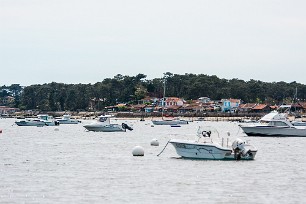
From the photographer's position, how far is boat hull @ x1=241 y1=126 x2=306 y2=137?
90.0 m

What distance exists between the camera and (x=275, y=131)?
90.0 metres

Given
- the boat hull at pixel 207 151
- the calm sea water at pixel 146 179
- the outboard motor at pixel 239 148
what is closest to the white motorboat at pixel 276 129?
the calm sea water at pixel 146 179

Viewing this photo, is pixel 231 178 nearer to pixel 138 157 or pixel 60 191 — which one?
pixel 60 191

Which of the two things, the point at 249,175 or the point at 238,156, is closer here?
the point at 249,175

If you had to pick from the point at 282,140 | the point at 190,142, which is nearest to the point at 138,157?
the point at 190,142

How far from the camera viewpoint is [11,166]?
51.5m

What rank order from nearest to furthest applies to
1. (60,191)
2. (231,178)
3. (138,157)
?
(60,191), (231,178), (138,157)

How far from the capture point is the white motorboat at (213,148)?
5134cm

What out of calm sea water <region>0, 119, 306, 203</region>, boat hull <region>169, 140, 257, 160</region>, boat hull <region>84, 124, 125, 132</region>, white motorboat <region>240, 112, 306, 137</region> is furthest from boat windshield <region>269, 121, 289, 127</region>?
boat hull <region>169, 140, 257, 160</region>

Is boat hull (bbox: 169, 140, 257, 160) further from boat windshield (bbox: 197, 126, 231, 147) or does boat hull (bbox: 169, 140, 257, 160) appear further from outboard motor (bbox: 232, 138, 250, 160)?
boat windshield (bbox: 197, 126, 231, 147)

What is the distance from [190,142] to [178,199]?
55.4 ft

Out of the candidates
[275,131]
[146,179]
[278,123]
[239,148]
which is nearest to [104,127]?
[275,131]

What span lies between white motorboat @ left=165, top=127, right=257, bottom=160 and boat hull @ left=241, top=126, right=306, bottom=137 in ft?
124

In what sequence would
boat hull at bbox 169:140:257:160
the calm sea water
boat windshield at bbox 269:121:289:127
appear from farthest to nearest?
boat windshield at bbox 269:121:289:127
boat hull at bbox 169:140:257:160
the calm sea water
